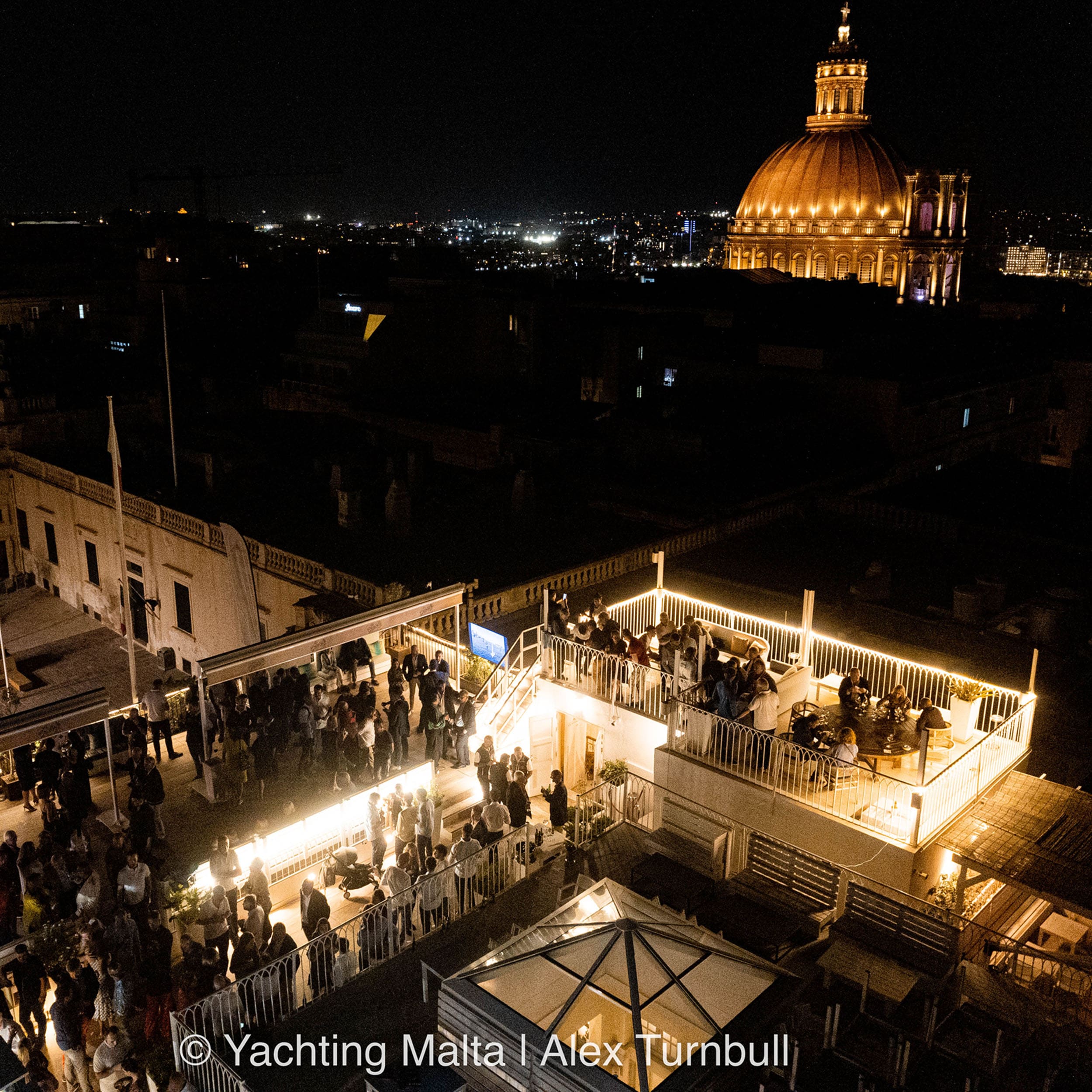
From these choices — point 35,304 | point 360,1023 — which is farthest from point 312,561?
point 35,304

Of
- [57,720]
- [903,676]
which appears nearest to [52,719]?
[57,720]

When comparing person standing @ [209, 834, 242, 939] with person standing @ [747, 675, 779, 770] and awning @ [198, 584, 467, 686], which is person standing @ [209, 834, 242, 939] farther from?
person standing @ [747, 675, 779, 770]

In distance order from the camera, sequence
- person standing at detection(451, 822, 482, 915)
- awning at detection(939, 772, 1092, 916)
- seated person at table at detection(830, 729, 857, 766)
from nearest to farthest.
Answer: awning at detection(939, 772, 1092, 916) < person standing at detection(451, 822, 482, 915) < seated person at table at detection(830, 729, 857, 766)

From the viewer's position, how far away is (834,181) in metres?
96.1

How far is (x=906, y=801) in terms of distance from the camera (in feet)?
43.0

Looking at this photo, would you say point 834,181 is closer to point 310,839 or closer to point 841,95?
point 841,95

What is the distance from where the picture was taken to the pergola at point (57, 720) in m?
13.9

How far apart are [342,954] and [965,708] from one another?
8.71 metres

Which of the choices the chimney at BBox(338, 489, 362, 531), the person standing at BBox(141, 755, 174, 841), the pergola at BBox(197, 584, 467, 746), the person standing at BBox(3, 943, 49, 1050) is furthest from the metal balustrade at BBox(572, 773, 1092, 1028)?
the chimney at BBox(338, 489, 362, 531)

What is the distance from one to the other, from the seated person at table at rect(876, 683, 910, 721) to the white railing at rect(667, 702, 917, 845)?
1.18 metres

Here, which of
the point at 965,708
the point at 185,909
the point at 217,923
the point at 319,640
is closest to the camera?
the point at 217,923

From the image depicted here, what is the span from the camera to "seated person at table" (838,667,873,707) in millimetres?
14586

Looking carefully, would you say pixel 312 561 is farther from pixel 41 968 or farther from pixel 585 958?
pixel 585 958

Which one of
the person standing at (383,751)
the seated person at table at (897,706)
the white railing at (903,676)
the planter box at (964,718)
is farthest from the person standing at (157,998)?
the planter box at (964,718)
